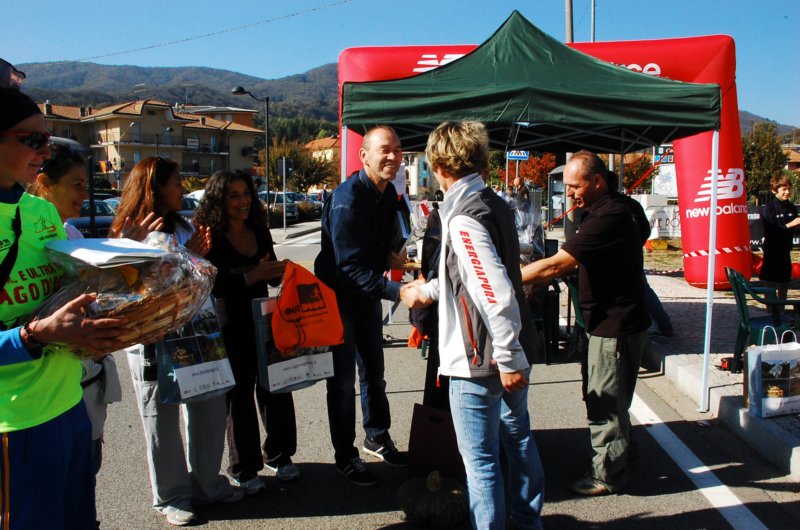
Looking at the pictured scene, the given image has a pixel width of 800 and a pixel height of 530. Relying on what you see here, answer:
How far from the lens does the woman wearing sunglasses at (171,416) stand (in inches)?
121

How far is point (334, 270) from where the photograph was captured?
11.6ft

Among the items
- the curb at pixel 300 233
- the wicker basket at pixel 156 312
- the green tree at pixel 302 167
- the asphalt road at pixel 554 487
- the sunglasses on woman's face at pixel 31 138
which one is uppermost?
the green tree at pixel 302 167

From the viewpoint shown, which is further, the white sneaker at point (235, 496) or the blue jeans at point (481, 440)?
the white sneaker at point (235, 496)

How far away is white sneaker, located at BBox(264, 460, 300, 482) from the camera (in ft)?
12.0

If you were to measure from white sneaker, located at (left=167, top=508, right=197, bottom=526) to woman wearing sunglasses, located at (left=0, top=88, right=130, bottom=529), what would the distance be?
1.35 meters

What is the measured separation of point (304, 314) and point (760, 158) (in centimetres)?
3351

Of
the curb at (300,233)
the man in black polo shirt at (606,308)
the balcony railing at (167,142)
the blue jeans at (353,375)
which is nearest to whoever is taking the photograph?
the man in black polo shirt at (606,308)

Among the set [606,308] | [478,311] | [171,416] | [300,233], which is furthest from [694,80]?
[300,233]

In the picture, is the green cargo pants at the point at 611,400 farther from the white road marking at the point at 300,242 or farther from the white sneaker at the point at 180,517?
the white road marking at the point at 300,242

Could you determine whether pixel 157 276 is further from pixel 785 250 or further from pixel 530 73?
pixel 785 250

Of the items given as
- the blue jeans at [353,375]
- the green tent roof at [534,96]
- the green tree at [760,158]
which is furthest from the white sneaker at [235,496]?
the green tree at [760,158]

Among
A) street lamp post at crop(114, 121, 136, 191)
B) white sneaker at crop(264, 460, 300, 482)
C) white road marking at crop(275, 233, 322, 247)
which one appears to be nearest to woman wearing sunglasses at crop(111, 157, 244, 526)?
white sneaker at crop(264, 460, 300, 482)

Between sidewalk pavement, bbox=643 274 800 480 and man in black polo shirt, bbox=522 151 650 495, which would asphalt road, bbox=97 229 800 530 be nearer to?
sidewalk pavement, bbox=643 274 800 480

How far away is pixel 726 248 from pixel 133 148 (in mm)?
75556
